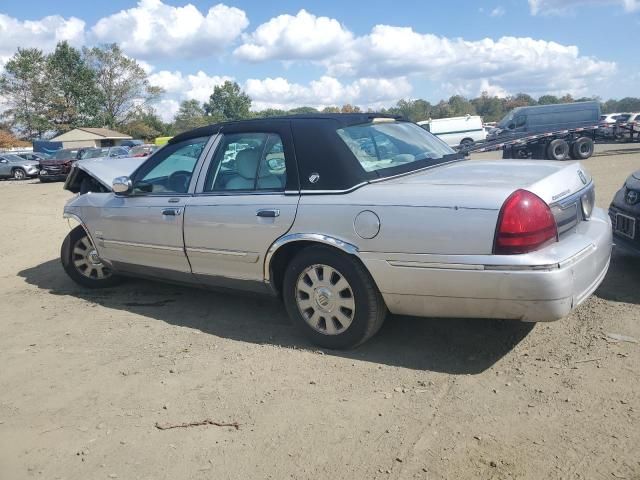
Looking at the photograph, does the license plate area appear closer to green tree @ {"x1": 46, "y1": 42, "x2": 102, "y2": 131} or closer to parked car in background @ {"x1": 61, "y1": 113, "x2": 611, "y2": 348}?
parked car in background @ {"x1": 61, "y1": 113, "x2": 611, "y2": 348}

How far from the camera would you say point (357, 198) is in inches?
135

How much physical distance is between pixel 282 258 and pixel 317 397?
42.8 inches

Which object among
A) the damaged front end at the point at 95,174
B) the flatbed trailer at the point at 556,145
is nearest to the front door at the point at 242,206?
the damaged front end at the point at 95,174

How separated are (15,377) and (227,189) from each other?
1.96 m

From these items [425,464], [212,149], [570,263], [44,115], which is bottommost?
[425,464]

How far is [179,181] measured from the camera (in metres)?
4.57

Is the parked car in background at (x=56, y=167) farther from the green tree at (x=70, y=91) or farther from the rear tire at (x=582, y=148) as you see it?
the green tree at (x=70, y=91)

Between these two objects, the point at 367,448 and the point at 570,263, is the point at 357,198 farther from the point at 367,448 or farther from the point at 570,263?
the point at 367,448

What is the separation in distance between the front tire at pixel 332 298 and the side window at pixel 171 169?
1354 mm

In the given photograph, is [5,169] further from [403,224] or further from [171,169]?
[403,224]

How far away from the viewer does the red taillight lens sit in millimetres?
2963

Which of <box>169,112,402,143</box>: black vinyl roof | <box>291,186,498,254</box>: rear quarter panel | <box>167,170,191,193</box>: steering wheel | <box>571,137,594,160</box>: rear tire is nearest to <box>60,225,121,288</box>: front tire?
<box>167,170,191,193</box>: steering wheel

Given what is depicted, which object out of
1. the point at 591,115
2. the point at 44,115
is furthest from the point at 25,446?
the point at 44,115

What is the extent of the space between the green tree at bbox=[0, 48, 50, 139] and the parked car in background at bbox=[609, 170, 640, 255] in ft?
257
